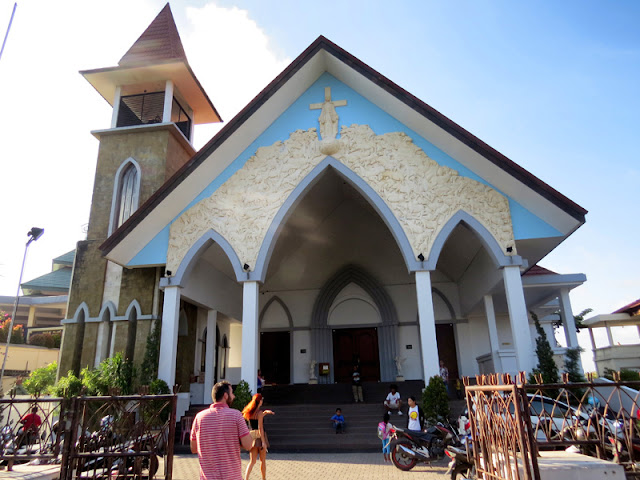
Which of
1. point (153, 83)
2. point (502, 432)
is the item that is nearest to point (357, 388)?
point (502, 432)

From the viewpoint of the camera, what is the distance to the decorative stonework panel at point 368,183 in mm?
11953

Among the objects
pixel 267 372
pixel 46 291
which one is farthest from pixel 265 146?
pixel 46 291

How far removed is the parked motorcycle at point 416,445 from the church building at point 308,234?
290cm

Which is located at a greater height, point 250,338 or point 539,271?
point 539,271

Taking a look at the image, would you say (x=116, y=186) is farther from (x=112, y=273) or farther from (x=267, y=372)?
(x=267, y=372)

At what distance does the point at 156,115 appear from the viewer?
17.8m

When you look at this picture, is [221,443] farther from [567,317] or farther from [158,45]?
[158,45]

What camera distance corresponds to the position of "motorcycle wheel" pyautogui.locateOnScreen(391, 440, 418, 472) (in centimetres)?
771

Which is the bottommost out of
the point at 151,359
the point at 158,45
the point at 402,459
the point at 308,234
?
the point at 402,459

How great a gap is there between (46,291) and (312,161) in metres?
25.5

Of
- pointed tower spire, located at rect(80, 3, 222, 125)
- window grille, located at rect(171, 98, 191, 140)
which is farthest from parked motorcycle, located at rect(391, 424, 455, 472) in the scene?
window grille, located at rect(171, 98, 191, 140)

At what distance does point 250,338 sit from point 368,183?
5.02 meters

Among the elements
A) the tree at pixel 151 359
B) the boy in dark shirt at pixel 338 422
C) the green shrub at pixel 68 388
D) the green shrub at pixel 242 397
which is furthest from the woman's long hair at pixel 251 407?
the green shrub at pixel 68 388

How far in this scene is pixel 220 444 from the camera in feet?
12.8
